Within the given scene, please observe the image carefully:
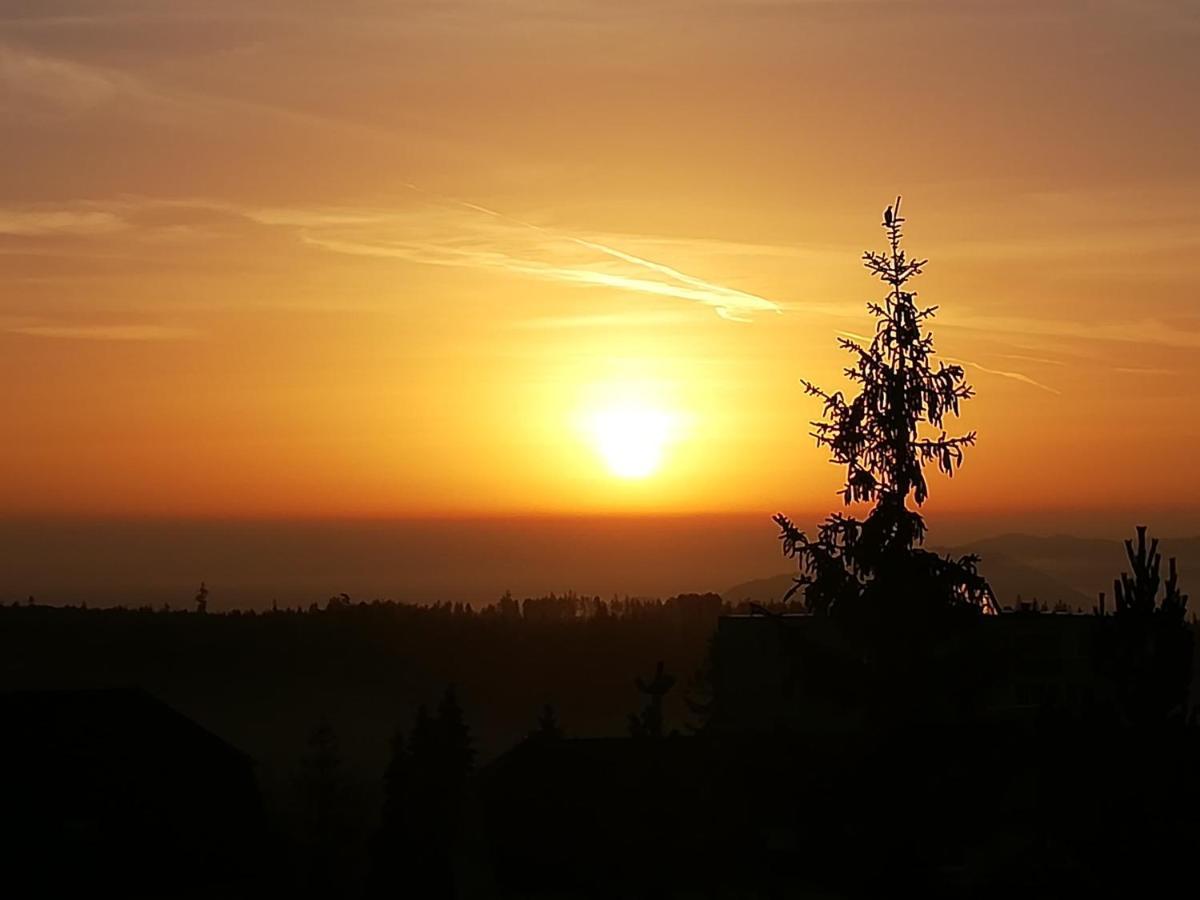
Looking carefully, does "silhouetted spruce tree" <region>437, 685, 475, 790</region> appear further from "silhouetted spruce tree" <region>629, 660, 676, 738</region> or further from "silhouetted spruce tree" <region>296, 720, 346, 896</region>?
"silhouetted spruce tree" <region>629, 660, 676, 738</region>

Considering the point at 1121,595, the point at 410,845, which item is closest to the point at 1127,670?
the point at 1121,595

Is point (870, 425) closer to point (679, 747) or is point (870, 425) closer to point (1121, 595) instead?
point (1121, 595)

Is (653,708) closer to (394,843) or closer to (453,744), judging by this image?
(394,843)

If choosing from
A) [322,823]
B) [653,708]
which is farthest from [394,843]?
[653,708]

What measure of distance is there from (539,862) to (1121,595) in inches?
859

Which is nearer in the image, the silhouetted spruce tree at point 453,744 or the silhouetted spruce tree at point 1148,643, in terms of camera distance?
the silhouetted spruce tree at point 1148,643

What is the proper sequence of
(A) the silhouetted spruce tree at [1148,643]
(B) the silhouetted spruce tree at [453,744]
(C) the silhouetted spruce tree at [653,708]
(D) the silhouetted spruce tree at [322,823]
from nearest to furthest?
(A) the silhouetted spruce tree at [1148,643] → (C) the silhouetted spruce tree at [653,708] → (B) the silhouetted spruce tree at [453,744] → (D) the silhouetted spruce tree at [322,823]

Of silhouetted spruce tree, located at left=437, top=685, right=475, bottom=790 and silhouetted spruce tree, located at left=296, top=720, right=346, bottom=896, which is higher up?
silhouetted spruce tree, located at left=437, top=685, right=475, bottom=790

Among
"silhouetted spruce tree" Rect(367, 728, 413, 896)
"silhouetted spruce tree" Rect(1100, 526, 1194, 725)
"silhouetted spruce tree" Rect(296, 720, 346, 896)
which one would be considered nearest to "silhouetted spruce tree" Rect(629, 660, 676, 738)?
"silhouetted spruce tree" Rect(1100, 526, 1194, 725)

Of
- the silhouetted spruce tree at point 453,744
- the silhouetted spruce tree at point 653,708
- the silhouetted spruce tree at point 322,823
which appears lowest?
the silhouetted spruce tree at point 322,823

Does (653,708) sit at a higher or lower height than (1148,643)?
lower

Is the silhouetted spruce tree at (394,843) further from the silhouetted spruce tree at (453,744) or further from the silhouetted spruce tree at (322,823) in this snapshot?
the silhouetted spruce tree at (322,823)

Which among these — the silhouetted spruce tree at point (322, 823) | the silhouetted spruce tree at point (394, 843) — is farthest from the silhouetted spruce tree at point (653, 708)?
the silhouetted spruce tree at point (322, 823)

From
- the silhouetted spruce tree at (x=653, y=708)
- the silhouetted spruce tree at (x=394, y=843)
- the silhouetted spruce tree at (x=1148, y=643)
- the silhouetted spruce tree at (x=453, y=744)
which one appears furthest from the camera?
the silhouetted spruce tree at (x=453, y=744)
